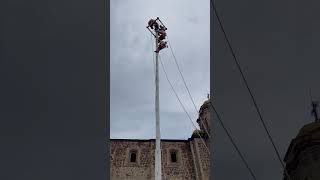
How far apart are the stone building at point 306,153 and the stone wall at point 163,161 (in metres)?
25.6

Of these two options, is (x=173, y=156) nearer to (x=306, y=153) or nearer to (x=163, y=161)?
(x=163, y=161)

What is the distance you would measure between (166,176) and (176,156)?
3.34 m

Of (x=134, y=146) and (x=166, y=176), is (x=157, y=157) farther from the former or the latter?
(x=134, y=146)

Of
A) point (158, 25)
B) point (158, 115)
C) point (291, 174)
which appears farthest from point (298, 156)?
point (158, 25)

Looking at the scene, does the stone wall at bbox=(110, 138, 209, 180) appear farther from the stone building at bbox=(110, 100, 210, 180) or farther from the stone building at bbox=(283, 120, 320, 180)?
the stone building at bbox=(283, 120, 320, 180)

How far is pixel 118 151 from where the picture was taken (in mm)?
48438

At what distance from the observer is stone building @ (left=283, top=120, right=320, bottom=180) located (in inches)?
725

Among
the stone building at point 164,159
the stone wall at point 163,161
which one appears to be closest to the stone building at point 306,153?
the stone building at point 164,159

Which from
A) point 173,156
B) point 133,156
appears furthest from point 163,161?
point 133,156

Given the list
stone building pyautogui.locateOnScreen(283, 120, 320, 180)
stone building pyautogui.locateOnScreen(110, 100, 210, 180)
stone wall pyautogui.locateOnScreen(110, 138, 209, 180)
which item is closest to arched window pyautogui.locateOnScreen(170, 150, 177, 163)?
stone building pyautogui.locateOnScreen(110, 100, 210, 180)

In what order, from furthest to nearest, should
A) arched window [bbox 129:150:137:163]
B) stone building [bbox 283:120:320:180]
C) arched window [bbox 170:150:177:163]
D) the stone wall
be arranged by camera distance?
arched window [bbox 170:150:177:163], arched window [bbox 129:150:137:163], the stone wall, stone building [bbox 283:120:320:180]

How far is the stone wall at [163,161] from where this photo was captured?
4566cm

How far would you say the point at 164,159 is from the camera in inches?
1870

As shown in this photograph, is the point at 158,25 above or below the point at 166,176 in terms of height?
above
